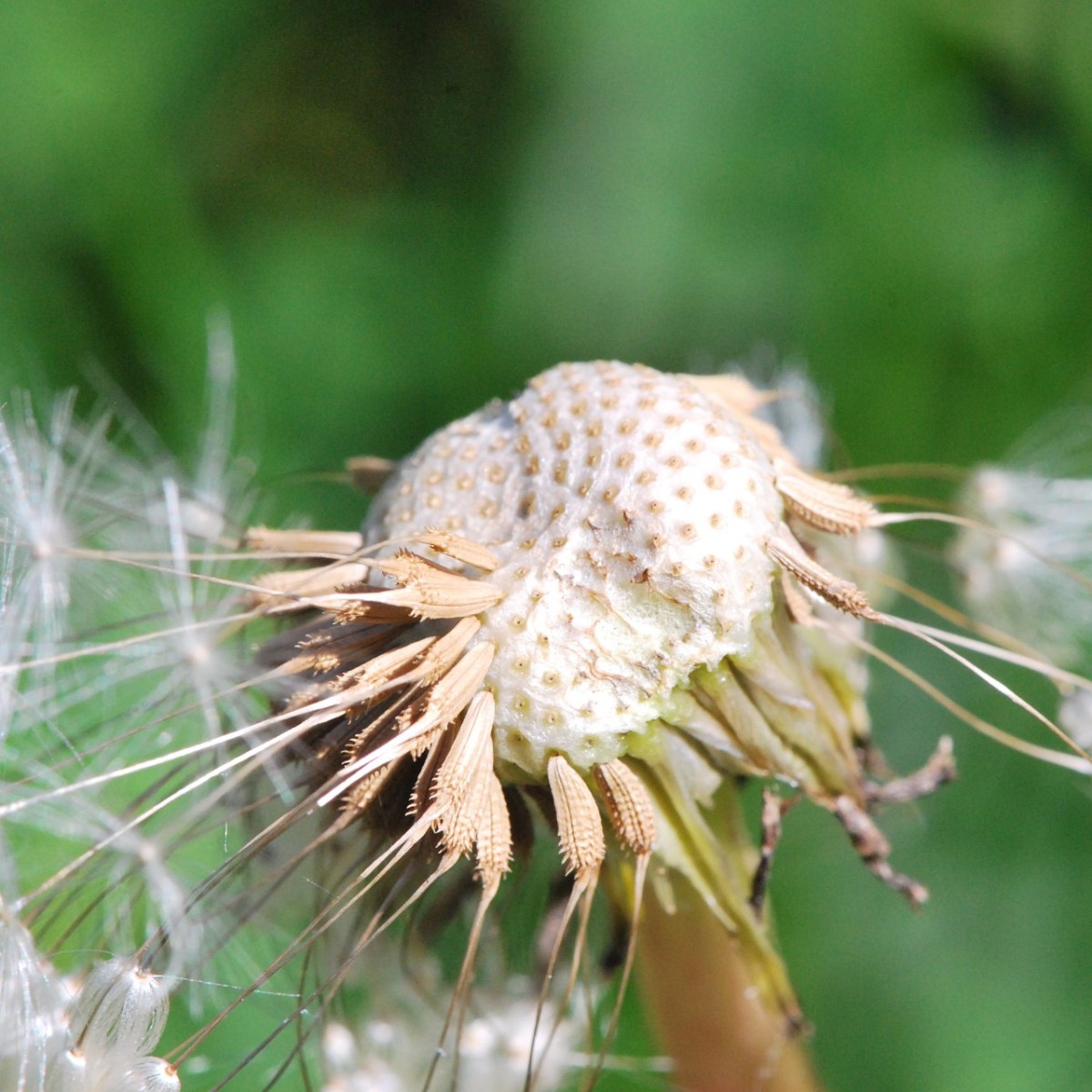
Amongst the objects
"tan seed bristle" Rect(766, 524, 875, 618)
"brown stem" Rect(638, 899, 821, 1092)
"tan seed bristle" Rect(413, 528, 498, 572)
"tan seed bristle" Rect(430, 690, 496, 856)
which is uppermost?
"tan seed bristle" Rect(766, 524, 875, 618)

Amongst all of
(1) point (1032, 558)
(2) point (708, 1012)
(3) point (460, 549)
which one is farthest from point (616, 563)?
(1) point (1032, 558)

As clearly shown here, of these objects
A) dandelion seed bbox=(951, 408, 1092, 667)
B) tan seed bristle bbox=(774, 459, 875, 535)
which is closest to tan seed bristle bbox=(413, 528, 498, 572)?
tan seed bristle bbox=(774, 459, 875, 535)

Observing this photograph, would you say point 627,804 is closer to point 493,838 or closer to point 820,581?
point 493,838

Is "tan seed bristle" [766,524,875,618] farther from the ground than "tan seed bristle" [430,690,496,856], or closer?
farther from the ground

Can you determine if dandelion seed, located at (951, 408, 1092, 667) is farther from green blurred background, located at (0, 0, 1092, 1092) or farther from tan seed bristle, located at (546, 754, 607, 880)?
tan seed bristle, located at (546, 754, 607, 880)

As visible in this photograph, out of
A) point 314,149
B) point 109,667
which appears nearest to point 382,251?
point 314,149

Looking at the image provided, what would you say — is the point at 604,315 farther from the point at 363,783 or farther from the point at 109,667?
the point at 363,783

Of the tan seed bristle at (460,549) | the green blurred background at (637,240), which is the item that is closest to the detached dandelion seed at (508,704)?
the tan seed bristle at (460,549)
